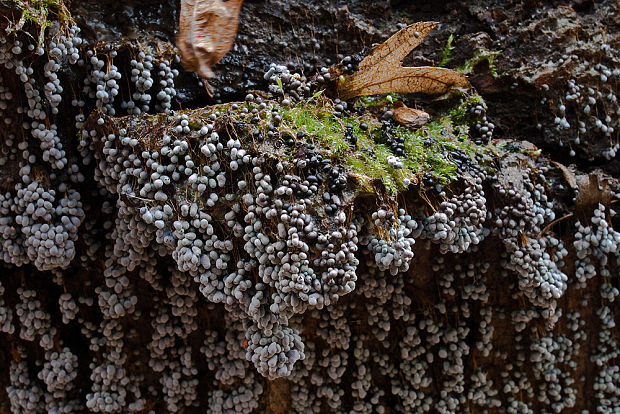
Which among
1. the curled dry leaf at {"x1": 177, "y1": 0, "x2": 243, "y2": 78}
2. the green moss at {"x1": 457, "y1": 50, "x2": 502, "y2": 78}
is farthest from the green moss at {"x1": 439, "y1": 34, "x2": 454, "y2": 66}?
the curled dry leaf at {"x1": 177, "y1": 0, "x2": 243, "y2": 78}

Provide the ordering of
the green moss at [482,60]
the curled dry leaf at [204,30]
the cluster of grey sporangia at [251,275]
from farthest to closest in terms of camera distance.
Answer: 1. the green moss at [482,60]
2. the curled dry leaf at [204,30]
3. the cluster of grey sporangia at [251,275]

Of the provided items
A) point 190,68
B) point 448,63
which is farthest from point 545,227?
point 190,68

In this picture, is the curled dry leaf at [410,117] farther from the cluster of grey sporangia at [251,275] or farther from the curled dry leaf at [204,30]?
the curled dry leaf at [204,30]

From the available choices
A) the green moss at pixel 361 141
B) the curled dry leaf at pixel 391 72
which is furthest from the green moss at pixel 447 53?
the green moss at pixel 361 141

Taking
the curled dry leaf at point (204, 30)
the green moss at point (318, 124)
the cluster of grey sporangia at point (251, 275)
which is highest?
the curled dry leaf at point (204, 30)

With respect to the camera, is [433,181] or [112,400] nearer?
[433,181]

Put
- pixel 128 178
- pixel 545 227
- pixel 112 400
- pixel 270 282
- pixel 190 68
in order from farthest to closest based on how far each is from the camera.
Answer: pixel 112 400
pixel 545 227
pixel 190 68
pixel 128 178
pixel 270 282

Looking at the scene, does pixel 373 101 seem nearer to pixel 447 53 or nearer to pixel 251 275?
pixel 447 53

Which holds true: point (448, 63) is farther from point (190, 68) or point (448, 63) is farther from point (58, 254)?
point (58, 254)
